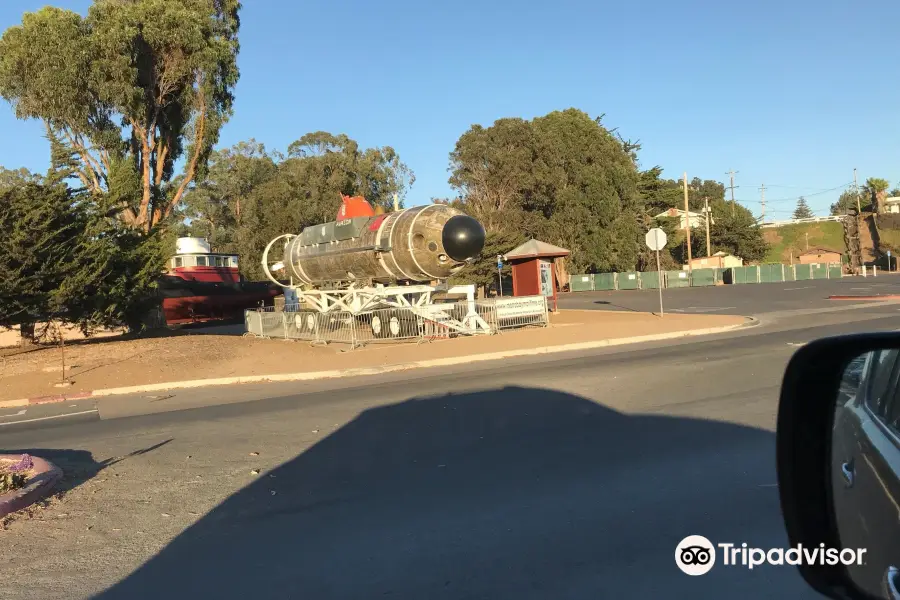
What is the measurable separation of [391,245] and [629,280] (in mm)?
42434

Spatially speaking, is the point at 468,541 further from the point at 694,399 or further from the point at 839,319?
the point at 839,319

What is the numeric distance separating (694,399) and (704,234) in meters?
72.1

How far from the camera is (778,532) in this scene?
4676mm

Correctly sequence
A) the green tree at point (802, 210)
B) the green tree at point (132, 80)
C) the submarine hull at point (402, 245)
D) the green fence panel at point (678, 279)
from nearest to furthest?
1. the submarine hull at point (402, 245)
2. the green tree at point (132, 80)
3. the green fence panel at point (678, 279)
4. the green tree at point (802, 210)

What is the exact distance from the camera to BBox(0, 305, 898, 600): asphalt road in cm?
432

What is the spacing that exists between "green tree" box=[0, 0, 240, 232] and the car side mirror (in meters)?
25.2

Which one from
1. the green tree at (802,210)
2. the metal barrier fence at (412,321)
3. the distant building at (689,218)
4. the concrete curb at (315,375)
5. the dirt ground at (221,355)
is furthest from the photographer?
the green tree at (802,210)

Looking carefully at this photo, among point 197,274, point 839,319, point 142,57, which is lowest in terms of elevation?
point 839,319

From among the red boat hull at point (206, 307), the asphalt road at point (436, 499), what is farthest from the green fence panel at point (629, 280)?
the asphalt road at point (436, 499)

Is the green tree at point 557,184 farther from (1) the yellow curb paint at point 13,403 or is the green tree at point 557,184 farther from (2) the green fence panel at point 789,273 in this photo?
(1) the yellow curb paint at point 13,403

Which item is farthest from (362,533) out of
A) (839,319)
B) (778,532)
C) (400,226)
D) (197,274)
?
(197,274)

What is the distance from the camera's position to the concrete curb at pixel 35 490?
5.94 m

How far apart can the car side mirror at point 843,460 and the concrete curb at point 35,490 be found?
241 inches

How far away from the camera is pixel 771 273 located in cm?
5972
